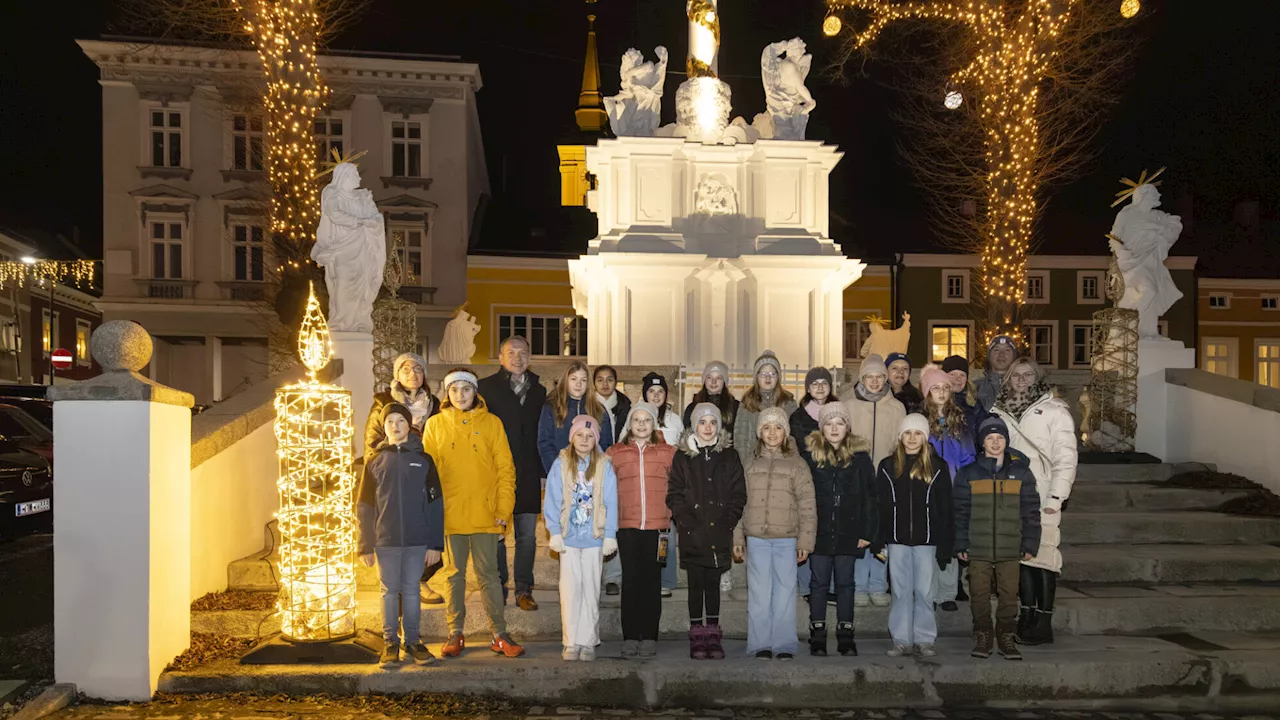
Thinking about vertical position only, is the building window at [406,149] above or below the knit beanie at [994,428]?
above

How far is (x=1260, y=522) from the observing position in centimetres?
862

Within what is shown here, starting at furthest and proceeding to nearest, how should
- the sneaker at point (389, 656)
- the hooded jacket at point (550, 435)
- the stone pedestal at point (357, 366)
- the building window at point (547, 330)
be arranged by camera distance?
the building window at point (547, 330) < the stone pedestal at point (357, 366) < the hooded jacket at point (550, 435) < the sneaker at point (389, 656)

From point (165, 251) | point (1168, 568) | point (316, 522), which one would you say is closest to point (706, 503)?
point (316, 522)

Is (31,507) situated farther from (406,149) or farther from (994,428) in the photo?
(406,149)

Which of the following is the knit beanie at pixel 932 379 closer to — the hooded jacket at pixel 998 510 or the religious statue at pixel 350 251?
the hooded jacket at pixel 998 510

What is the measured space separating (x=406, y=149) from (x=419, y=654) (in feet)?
94.1

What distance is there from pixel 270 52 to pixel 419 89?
60.5ft

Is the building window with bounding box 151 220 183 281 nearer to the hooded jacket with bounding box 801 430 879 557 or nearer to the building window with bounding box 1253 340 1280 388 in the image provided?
the hooded jacket with bounding box 801 430 879 557

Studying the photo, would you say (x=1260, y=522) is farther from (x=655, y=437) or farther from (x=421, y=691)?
(x=421, y=691)

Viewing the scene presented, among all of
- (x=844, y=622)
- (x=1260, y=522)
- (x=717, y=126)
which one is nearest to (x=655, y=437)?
(x=844, y=622)

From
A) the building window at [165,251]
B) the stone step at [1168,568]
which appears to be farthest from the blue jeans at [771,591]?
the building window at [165,251]

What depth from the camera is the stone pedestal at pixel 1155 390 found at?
1092 cm

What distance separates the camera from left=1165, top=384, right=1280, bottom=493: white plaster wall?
956cm

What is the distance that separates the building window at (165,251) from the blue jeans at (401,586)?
95.7 ft
